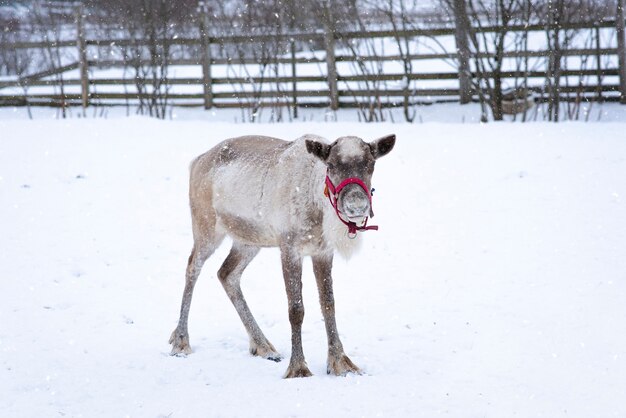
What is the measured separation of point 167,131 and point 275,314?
251 inches

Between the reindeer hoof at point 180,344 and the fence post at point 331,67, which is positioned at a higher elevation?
the fence post at point 331,67

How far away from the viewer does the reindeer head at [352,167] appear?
4.36 meters

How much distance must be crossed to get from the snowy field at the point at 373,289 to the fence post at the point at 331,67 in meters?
2.90

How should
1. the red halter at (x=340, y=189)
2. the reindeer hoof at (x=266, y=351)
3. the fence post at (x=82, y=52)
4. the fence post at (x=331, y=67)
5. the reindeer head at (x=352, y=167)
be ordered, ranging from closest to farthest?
the reindeer head at (x=352, y=167) < the red halter at (x=340, y=189) < the reindeer hoof at (x=266, y=351) < the fence post at (x=331, y=67) < the fence post at (x=82, y=52)

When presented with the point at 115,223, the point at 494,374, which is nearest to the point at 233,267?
the point at 494,374

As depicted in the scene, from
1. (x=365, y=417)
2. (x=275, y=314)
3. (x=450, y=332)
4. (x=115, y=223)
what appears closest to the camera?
(x=365, y=417)

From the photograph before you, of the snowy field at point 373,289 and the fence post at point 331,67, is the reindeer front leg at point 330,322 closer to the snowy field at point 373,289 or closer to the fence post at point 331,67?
the snowy field at point 373,289

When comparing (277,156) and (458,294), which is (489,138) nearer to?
(458,294)

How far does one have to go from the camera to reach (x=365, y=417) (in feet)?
13.8

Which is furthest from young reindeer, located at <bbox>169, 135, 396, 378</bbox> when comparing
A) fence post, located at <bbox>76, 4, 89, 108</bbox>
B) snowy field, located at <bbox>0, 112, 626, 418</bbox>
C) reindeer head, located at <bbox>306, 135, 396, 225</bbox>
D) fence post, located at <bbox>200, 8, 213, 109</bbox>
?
fence post, located at <bbox>76, 4, 89, 108</bbox>

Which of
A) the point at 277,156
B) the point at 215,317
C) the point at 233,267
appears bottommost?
the point at 215,317

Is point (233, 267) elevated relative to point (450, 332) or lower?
elevated

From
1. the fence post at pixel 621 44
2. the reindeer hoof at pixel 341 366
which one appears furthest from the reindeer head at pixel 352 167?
the fence post at pixel 621 44

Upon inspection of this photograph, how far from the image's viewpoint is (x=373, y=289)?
680 cm
